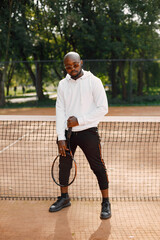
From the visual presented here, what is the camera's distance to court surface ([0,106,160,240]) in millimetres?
2957

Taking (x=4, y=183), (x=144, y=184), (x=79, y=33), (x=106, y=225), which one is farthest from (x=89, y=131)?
(x=79, y=33)

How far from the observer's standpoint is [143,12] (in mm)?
19156

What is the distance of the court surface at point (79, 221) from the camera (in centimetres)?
296

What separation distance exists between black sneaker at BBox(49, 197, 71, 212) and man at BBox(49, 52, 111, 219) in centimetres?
52

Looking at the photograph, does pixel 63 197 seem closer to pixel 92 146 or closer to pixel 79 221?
pixel 79 221

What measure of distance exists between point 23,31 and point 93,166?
59.2 feet

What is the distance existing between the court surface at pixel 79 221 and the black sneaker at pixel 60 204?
0.18 ft

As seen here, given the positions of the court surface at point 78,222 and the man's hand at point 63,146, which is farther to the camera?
the man's hand at point 63,146

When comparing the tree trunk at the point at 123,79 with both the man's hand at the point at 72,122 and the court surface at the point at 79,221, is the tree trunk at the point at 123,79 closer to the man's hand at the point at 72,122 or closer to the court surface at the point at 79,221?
the court surface at the point at 79,221

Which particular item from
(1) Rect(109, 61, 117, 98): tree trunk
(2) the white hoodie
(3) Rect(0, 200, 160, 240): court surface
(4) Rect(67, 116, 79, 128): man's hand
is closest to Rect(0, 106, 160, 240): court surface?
(3) Rect(0, 200, 160, 240): court surface

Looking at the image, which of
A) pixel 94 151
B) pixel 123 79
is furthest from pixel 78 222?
pixel 123 79

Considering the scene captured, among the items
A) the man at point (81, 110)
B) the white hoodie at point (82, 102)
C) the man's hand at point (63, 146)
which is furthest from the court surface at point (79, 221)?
the white hoodie at point (82, 102)

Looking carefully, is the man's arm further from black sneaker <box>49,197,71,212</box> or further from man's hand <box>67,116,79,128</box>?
black sneaker <box>49,197,71,212</box>

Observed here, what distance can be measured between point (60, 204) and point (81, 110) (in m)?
1.24
